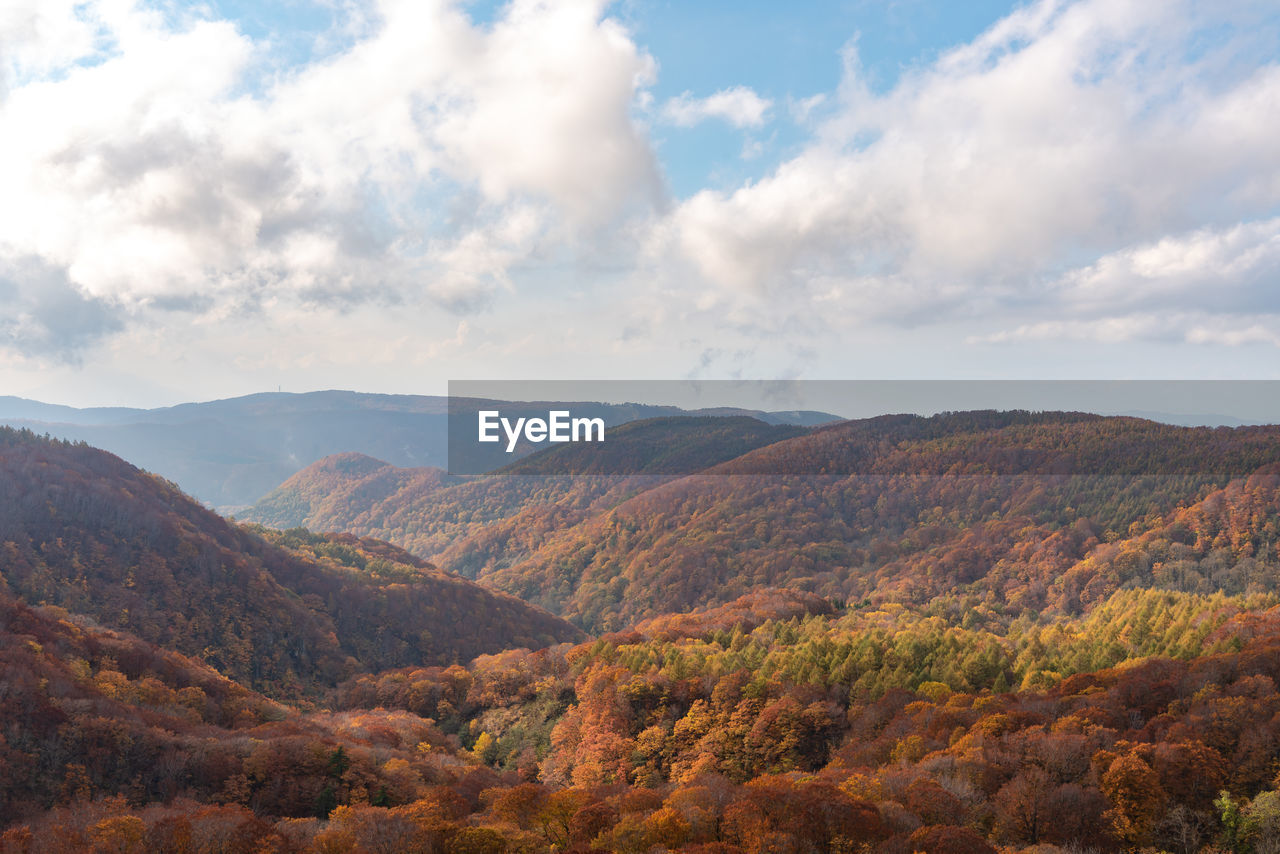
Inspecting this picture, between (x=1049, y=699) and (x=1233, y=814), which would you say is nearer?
(x=1233, y=814)

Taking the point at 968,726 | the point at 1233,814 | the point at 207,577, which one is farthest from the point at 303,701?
the point at 1233,814

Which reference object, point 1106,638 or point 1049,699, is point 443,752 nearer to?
point 1049,699

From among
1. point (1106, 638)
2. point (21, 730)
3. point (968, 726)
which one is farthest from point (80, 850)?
point (1106, 638)

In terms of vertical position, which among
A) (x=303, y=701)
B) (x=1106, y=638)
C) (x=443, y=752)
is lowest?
(x=303, y=701)

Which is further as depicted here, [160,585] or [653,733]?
[160,585]

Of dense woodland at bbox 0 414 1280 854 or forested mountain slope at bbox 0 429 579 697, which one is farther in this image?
forested mountain slope at bbox 0 429 579 697

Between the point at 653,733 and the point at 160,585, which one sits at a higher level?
the point at 160,585

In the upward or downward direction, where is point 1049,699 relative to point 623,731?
upward

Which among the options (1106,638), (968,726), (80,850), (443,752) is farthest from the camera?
(1106,638)

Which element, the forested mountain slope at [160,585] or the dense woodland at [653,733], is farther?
the forested mountain slope at [160,585]

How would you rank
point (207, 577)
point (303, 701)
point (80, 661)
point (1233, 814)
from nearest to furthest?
1. point (1233, 814)
2. point (80, 661)
3. point (303, 701)
4. point (207, 577)
